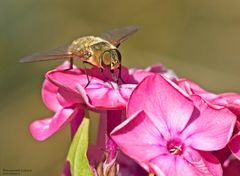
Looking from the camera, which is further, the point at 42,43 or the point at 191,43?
the point at 191,43

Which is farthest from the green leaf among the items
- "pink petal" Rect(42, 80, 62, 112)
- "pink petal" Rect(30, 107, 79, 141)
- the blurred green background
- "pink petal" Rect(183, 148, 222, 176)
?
the blurred green background

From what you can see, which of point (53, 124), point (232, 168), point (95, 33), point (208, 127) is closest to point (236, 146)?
point (208, 127)

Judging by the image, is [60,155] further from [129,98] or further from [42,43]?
[129,98]

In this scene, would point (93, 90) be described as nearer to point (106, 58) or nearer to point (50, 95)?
point (106, 58)

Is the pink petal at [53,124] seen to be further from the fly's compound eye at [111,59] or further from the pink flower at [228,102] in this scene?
the pink flower at [228,102]

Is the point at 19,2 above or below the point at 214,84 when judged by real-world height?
above

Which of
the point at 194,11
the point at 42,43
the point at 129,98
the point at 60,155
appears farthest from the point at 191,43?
the point at 129,98
